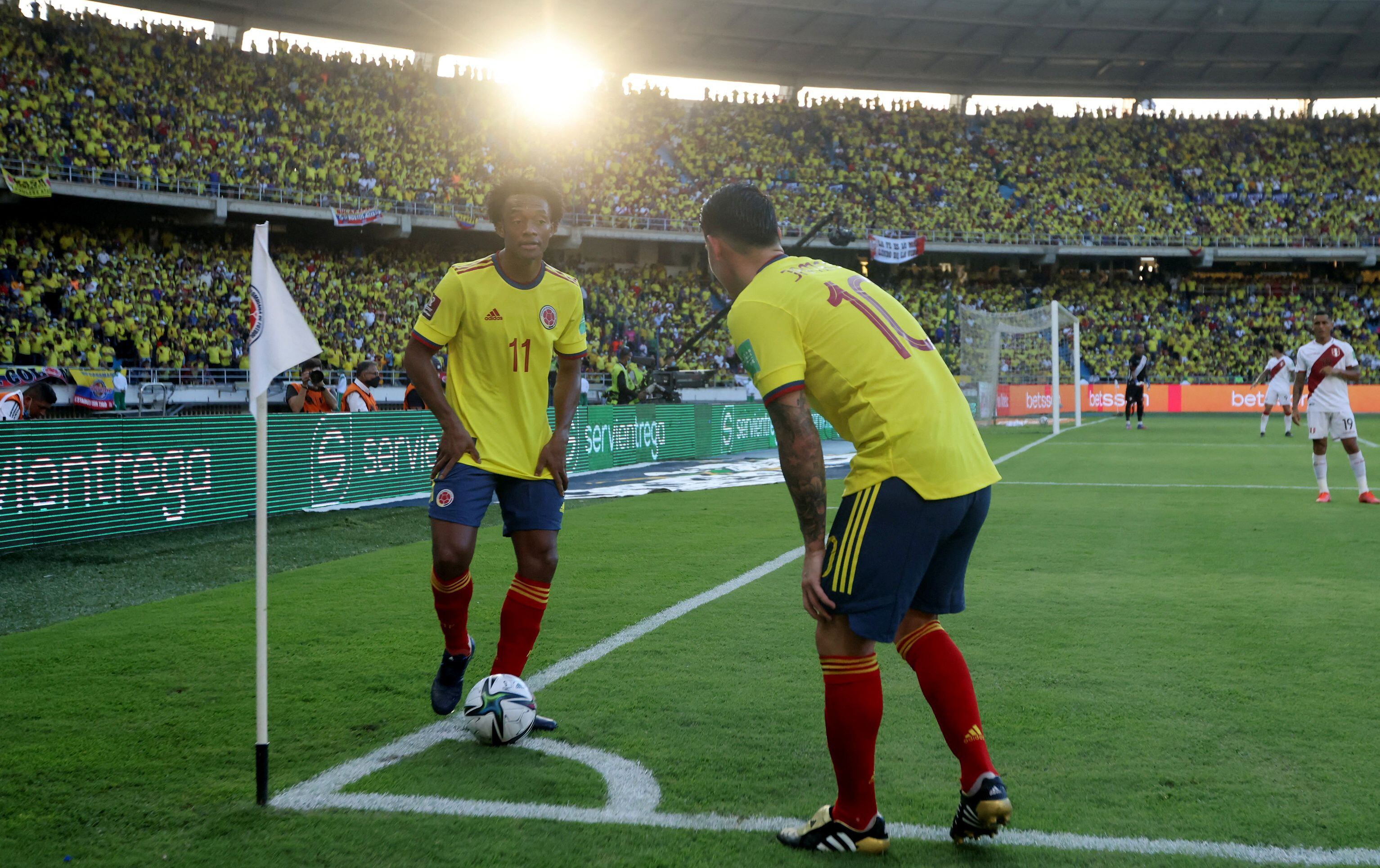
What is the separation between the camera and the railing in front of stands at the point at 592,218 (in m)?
29.3

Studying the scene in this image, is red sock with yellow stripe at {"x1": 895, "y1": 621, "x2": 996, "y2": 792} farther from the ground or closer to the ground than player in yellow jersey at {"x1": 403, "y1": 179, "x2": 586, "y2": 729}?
closer to the ground

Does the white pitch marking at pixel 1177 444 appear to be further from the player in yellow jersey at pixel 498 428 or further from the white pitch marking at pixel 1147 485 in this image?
the player in yellow jersey at pixel 498 428

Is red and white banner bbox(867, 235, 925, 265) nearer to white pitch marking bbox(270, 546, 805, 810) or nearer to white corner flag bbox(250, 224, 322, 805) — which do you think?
white pitch marking bbox(270, 546, 805, 810)

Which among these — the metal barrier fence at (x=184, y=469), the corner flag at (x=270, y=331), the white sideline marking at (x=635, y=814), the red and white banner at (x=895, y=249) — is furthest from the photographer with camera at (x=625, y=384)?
the red and white banner at (x=895, y=249)

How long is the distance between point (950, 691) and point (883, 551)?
531mm

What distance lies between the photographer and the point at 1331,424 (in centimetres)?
1145

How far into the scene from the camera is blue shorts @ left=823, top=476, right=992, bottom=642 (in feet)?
9.24

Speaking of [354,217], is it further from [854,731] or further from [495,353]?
[854,731]

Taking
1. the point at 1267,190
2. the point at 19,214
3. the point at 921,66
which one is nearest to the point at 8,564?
the point at 19,214

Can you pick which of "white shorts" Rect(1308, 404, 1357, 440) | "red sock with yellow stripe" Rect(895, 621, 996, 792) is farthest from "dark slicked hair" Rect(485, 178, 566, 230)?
"white shorts" Rect(1308, 404, 1357, 440)

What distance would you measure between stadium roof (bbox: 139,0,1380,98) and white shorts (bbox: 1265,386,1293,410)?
2364 cm

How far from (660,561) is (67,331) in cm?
2267

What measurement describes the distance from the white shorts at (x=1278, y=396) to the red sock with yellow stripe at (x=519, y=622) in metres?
24.1

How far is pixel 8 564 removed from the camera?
8086 mm
